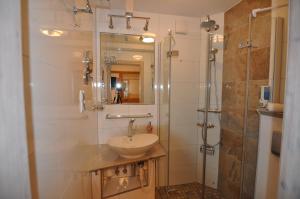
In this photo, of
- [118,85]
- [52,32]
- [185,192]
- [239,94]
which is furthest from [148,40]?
[185,192]

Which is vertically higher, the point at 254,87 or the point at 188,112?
the point at 254,87

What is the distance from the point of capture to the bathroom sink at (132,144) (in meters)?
1.33

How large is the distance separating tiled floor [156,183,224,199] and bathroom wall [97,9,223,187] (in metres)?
0.08

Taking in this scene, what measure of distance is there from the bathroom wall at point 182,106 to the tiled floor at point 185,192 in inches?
3.1

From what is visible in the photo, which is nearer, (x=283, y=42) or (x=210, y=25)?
(x=283, y=42)

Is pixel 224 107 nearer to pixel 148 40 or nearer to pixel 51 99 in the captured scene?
pixel 148 40

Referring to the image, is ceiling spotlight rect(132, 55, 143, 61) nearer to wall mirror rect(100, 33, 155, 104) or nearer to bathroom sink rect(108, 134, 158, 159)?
wall mirror rect(100, 33, 155, 104)

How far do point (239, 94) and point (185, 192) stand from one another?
4.87 ft

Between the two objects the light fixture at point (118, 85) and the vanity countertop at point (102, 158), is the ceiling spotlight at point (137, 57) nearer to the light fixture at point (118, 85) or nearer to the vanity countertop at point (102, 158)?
the light fixture at point (118, 85)

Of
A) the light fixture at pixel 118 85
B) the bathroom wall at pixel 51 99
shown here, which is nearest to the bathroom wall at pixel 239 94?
the light fixture at pixel 118 85

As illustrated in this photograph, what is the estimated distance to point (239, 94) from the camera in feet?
5.51

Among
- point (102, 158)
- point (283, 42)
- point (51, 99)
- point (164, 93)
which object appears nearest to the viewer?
point (51, 99)

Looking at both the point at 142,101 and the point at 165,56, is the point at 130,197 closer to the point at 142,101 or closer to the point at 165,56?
the point at 142,101

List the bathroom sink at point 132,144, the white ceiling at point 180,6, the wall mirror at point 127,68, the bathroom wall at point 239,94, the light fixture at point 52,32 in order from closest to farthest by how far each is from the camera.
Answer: the light fixture at point 52,32 → the bathroom sink at point 132,144 → the bathroom wall at point 239,94 → the white ceiling at point 180,6 → the wall mirror at point 127,68
